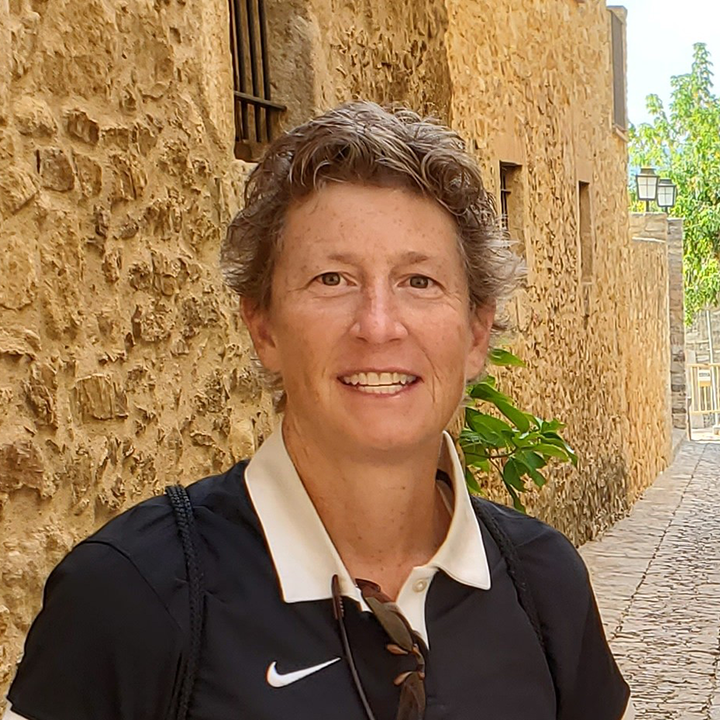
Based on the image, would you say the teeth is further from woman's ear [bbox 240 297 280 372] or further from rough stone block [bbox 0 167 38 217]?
rough stone block [bbox 0 167 38 217]

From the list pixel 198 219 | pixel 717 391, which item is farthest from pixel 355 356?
pixel 717 391

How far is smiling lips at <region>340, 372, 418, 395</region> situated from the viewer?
1.53 meters

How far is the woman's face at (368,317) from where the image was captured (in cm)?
152

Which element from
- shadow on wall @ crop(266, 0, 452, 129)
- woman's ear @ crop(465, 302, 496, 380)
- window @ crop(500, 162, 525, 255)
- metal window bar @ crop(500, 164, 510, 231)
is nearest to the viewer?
woman's ear @ crop(465, 302, 496, 380)

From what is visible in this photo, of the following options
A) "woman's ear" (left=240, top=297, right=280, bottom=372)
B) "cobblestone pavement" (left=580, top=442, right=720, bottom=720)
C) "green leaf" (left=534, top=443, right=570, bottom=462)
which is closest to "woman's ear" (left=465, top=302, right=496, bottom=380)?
"woman's ear" (left=240, top=297, right=280, bottom=372)

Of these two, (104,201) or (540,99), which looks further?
(540,99)

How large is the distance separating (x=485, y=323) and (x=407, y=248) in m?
0.21

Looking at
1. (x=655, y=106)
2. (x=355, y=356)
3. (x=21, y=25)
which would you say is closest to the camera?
(x=355, y=356)

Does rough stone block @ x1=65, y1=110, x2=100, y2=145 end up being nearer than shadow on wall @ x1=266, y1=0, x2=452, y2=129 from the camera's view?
Yes

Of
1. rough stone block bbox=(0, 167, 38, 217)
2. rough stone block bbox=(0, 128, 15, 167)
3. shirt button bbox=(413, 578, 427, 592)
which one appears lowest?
shirt button bbox=(413, 578, 427, 592)

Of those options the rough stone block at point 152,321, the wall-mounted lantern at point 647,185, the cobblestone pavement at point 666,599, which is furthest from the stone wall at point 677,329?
the rough stone block at point 152,321

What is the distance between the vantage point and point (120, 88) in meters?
3.36

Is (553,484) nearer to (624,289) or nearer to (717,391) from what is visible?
(624,289)

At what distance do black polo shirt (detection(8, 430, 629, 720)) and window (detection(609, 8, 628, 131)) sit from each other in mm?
12046
